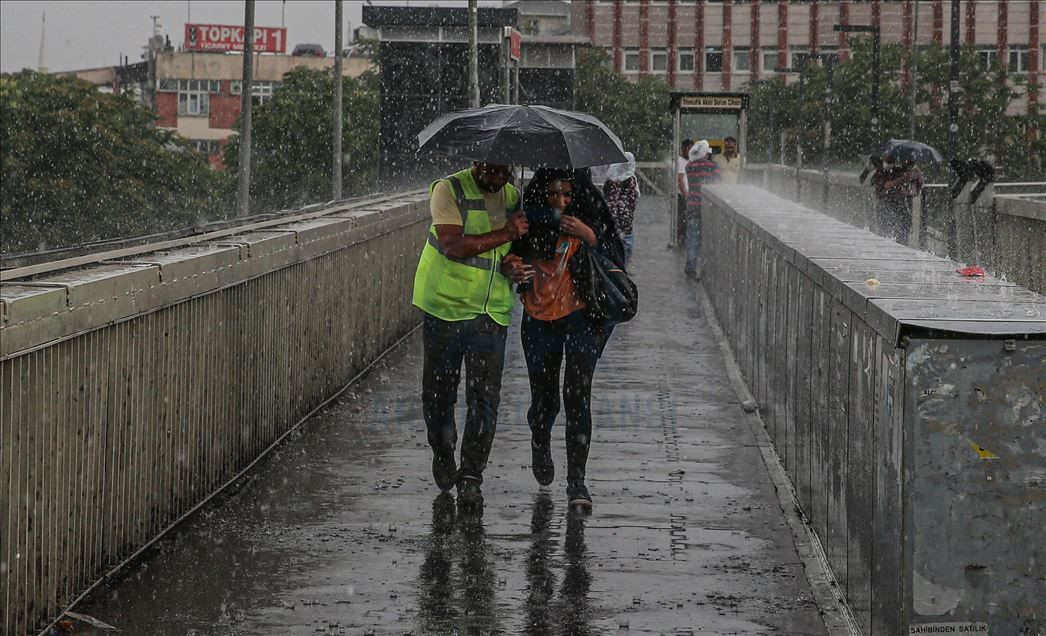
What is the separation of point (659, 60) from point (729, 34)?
15.5 feet

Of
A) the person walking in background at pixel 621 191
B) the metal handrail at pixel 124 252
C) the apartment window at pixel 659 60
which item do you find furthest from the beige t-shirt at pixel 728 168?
the apartment window at pixel 659 60

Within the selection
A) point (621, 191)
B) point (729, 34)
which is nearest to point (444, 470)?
point (621, 191)

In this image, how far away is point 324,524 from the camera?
789 cm

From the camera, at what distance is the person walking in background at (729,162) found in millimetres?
27688

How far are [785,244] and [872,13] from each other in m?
109

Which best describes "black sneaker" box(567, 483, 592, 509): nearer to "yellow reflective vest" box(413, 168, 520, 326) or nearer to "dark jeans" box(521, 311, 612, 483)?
"dark jeans" box(521, 311, 612, 483)

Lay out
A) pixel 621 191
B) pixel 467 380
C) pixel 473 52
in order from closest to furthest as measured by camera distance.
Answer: pixel 467 380 → pixel 621 191 → pixel 473 52

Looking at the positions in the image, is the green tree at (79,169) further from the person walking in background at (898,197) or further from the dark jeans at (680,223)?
the person walking in background at (898,197)

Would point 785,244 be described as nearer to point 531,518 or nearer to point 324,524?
point 531,518

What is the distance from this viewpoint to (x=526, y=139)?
26.3ft

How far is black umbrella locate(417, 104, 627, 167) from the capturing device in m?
7.98

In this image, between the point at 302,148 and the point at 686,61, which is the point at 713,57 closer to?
the point at 686,61

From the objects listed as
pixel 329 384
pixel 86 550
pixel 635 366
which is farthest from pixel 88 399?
pixel 635 366

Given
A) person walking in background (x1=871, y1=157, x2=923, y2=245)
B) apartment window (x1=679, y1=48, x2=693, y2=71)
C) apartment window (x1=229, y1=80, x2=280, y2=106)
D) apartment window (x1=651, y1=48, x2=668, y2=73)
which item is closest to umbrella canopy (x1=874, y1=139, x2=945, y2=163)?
person walking in background (x1=871, y1=157, x2=923, y2=245)
